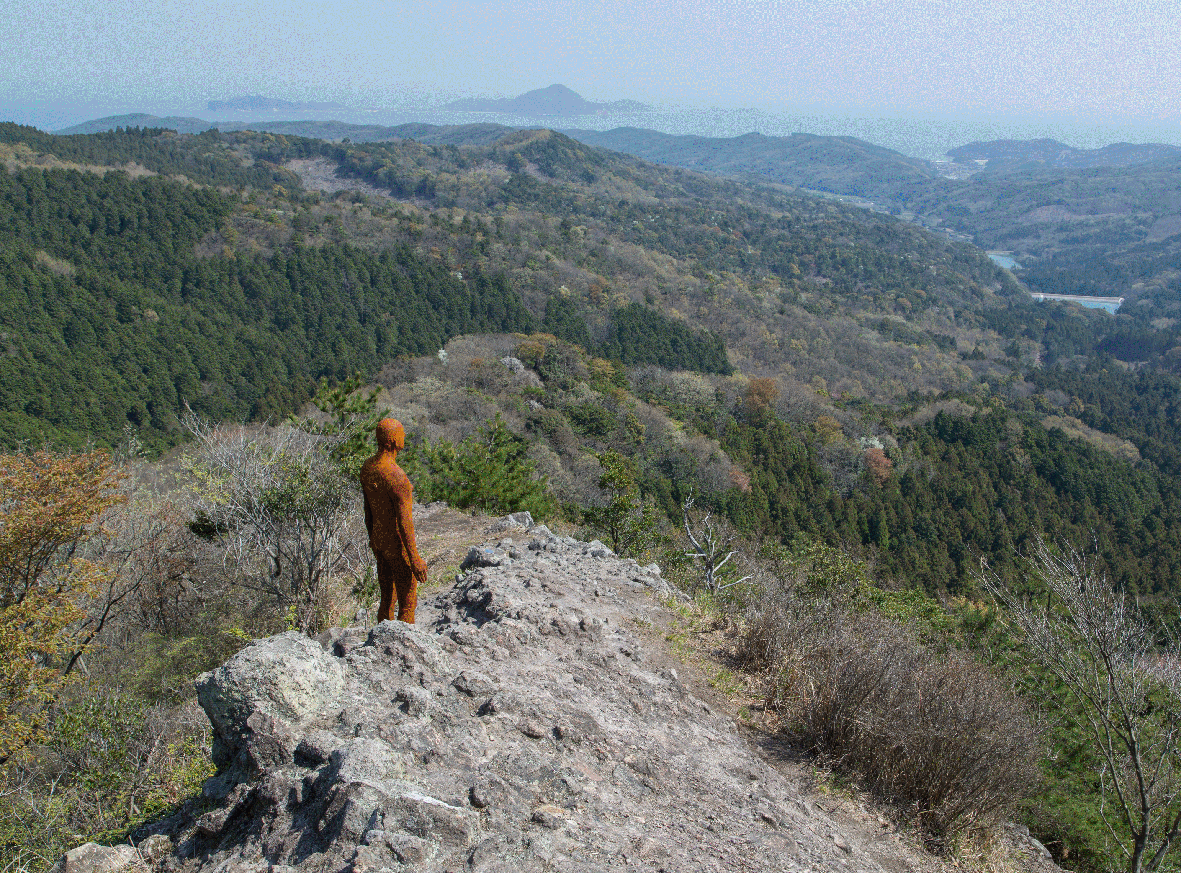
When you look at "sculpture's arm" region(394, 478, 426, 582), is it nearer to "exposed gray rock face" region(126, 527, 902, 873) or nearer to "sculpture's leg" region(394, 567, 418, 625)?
"sculpture's leg" region(394, 567, 418, 625)

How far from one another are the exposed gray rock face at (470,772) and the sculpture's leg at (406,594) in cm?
29

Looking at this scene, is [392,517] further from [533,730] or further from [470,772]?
[470,772]

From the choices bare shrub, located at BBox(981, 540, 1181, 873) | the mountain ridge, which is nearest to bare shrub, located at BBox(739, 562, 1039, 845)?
the mountain ridge

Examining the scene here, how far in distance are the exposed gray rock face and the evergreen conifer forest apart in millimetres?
1161

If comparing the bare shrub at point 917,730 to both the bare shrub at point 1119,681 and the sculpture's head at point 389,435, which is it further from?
the sculpture's head at point 389,435

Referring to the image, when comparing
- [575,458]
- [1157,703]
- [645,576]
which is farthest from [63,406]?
[1157,703]

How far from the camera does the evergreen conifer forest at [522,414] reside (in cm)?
722

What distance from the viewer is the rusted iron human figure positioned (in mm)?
4984

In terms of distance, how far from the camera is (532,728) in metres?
4.15

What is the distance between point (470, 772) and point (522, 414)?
31.9m

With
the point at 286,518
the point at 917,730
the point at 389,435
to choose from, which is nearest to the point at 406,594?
the point at 389,435

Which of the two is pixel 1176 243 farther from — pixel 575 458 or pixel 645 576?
pixel 645 576

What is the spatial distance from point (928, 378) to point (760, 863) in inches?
3038

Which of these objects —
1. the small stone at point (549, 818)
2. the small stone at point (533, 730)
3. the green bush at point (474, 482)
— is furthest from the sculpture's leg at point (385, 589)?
the green bush at point (474, 482)
